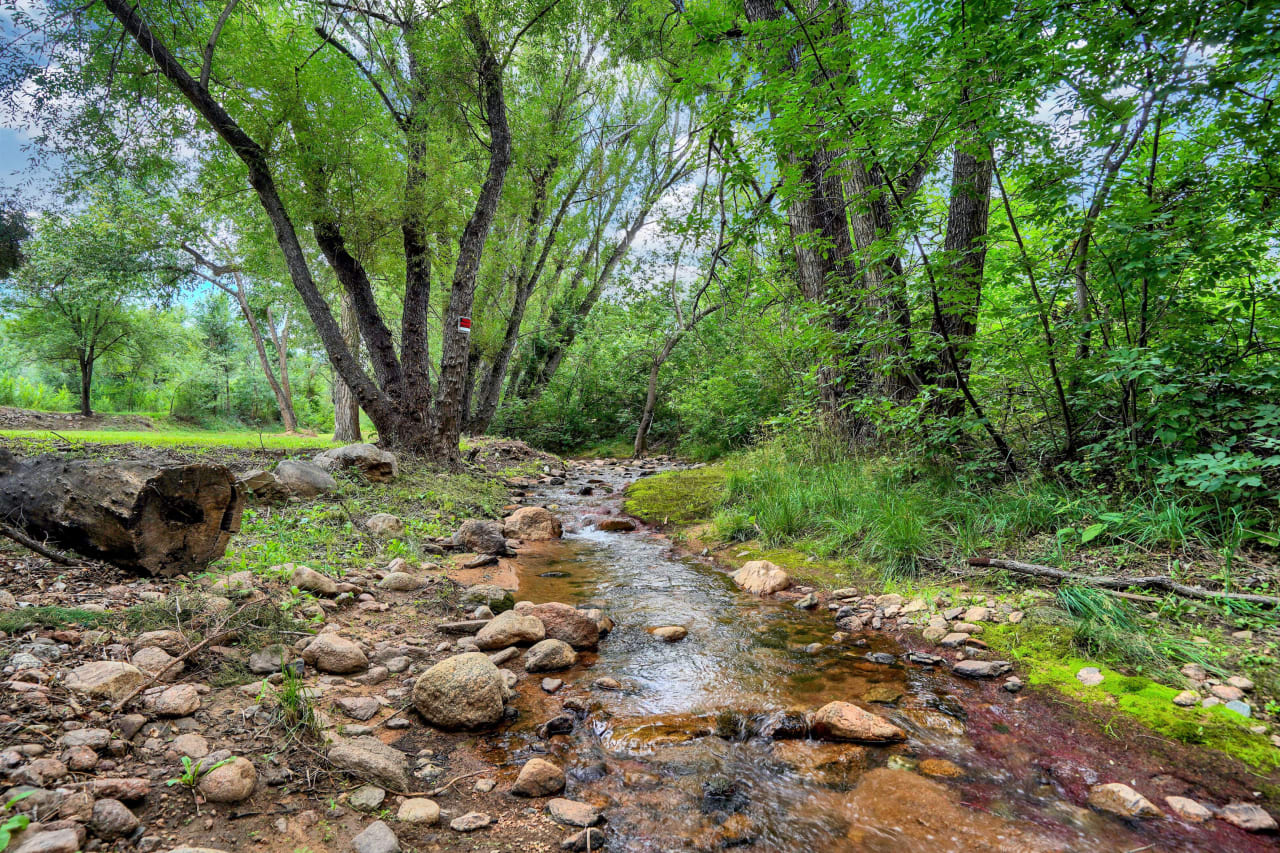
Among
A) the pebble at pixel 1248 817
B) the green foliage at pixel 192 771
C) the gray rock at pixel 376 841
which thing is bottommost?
the gray rock at pixel 376 841

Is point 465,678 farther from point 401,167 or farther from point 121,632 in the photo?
point 401,167

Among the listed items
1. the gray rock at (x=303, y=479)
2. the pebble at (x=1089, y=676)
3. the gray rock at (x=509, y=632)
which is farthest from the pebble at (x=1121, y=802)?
the gray rock at (x=303, y=479)

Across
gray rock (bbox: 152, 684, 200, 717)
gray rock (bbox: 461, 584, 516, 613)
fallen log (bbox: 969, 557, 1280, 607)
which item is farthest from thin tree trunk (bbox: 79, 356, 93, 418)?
fallen log (bbox: 969, 557, 1280, 607)

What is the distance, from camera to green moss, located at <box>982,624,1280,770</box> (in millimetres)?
1934

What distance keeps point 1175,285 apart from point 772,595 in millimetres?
3262

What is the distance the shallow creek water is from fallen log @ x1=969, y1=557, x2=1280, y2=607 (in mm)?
929

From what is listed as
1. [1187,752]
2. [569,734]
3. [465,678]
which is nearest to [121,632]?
[465,678]

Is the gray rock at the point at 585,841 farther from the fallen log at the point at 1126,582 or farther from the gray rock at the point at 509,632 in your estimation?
the fallen log at the point at 1126,582

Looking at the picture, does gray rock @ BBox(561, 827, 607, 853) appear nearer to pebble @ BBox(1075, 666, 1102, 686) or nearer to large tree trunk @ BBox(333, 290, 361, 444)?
pebble @ BBox(1075, 666, 1102, 686)

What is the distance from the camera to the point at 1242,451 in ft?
9.68

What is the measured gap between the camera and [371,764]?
183cm

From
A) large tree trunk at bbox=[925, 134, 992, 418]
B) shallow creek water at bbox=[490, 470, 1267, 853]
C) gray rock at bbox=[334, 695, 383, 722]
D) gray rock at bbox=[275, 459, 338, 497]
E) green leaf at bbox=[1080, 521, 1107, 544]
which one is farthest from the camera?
gray rock at bbox=[275, 459, 338, 497]

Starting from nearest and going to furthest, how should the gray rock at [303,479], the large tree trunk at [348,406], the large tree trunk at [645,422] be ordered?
the gray rock at [303,479], the large tree trunk at [348,406], the large tree trunk at [645,422]

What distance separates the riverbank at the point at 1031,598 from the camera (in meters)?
2.13
